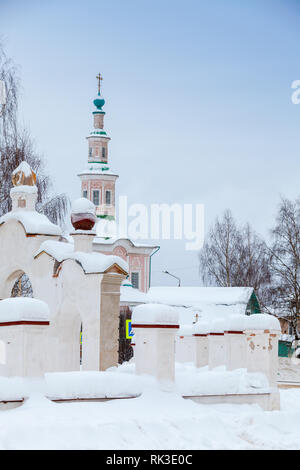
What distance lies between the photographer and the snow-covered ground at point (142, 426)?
9.91 metres

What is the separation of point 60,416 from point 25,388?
3.01 feet

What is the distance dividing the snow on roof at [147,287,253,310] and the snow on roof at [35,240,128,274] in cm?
2738

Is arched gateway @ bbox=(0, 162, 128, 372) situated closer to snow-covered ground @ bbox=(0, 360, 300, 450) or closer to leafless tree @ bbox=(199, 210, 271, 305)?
→ snow-covered ground @ bbox=(0, 360, 300, 450)

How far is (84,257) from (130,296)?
33.6 m

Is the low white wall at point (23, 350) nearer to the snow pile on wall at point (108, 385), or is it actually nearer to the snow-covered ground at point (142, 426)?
the snow pile on wall at point (108, 385)

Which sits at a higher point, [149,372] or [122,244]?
[122,244]

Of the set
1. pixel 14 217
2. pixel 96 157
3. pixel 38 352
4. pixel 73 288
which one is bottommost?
pixel 38 352

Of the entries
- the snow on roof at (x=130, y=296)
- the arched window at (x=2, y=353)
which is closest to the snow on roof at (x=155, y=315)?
the arched window at (x=2, y=353)

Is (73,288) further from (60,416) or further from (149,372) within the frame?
(60,416)

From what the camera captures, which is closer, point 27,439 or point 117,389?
point 27,439

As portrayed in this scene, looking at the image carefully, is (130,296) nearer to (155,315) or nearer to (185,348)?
(185,348)

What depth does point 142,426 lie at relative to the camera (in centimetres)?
1072
